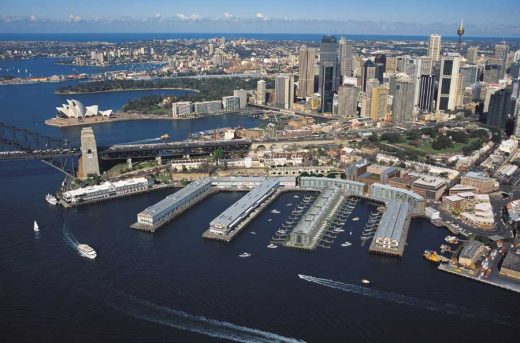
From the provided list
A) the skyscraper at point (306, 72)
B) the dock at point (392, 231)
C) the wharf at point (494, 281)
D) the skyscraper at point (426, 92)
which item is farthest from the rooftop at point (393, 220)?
the skyscraper at point (306, 72)

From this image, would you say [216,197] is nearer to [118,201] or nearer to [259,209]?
[259,209]

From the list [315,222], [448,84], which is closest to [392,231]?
[315,222]

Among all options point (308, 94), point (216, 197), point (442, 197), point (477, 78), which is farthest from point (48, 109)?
point (477, 78)

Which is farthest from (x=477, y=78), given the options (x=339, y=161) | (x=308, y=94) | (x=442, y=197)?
(x=442, y=197)

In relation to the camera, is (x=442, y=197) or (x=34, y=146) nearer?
(x=442, y=197)

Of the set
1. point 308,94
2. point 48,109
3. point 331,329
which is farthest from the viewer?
point 308,94

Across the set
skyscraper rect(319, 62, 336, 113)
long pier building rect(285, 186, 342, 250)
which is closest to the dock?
long pier building rect(285, 186, 342, 250)

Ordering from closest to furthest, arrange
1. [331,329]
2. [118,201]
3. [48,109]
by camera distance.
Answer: [331,329]
[118,201]
[48,109]

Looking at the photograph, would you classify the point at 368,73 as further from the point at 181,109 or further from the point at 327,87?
the point at 181,109
